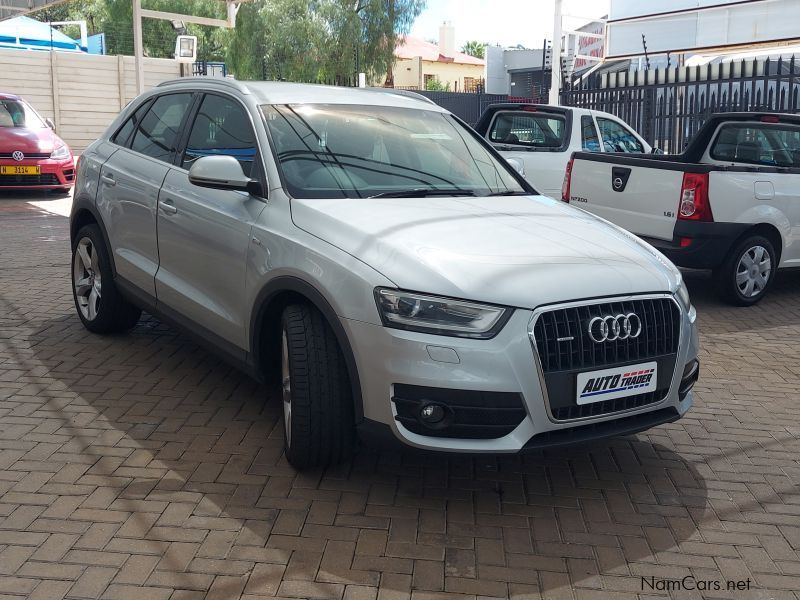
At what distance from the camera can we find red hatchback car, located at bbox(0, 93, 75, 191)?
52.2 ft

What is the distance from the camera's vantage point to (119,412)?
5172 millimetres

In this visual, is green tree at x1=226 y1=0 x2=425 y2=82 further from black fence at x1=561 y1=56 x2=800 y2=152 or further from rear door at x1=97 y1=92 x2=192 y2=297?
rear door at x1=97 y1=92 x2=192 y2=297

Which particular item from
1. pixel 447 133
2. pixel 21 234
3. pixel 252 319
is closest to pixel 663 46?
pixel 21 234

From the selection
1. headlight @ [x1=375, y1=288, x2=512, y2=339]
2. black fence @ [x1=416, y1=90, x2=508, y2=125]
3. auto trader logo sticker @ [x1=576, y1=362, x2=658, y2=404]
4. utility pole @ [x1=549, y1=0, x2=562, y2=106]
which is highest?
utility pole @ [x1=549, y1=0, x2=562, y2=106]

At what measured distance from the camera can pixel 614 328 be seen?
390 centimetres

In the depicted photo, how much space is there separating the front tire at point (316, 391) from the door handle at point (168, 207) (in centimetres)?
145

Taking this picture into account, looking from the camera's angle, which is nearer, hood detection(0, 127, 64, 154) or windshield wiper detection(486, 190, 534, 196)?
windshield wiper detection(486, 190, 534, 196)

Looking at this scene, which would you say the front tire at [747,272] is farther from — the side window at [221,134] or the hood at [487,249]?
the side window at [221,134]

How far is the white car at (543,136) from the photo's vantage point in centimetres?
1180

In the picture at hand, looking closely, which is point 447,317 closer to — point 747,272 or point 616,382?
point 616,382

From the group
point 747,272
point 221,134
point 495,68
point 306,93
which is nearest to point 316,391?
point 221,134

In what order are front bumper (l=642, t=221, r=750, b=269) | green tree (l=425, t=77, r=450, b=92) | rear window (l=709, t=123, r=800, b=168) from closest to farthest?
front bumper (l=642, t=221, r=750, b=269) → rear window (l=709, t=123, r=800, b=168) → green tree (l=425, t=77, r=450, b=92)

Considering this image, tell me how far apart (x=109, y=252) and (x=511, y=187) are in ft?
8.82

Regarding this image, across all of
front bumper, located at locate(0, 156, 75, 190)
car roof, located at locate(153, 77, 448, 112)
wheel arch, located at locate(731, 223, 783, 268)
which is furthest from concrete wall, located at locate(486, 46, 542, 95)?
car roof, located at locate(153, 77, 448, 112)
